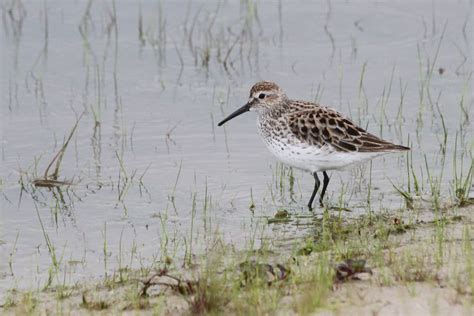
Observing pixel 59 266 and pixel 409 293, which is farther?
pixel 59 266

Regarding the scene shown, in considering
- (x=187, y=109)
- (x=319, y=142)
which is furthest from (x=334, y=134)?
(x=187, y=109)

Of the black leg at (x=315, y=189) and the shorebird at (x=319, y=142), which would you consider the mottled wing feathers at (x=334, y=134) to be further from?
the black leg at (x=315, y=189)

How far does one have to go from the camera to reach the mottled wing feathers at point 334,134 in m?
9.95

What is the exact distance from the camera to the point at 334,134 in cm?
1001

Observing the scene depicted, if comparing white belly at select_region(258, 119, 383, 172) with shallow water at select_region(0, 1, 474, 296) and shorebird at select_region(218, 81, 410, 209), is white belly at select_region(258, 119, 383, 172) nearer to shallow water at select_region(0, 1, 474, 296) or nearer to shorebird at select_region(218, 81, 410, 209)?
shorebird at select_region(218, 81, 410, 209)

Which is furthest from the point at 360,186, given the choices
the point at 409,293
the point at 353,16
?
the point at 353,16

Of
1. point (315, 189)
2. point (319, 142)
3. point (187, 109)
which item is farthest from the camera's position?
point (187, 109)

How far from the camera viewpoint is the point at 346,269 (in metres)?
6.75

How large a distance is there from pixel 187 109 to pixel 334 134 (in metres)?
3.66

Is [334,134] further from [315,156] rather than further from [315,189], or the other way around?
[315,189]

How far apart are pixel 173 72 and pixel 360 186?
474cm

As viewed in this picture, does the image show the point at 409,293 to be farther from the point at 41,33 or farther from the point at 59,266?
the point at 41,33

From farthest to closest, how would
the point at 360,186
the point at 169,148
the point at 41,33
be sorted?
the point at 41,33 < the point at 169,148 < the point at 360,186

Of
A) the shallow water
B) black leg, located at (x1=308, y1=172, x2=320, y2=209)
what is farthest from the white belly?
the shallow water
